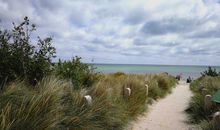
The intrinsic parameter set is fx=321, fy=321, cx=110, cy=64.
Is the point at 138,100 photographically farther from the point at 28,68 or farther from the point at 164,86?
the point at 164,86

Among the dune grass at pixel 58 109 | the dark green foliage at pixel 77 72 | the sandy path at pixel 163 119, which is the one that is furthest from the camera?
the dark green foliage at pixel 77 72

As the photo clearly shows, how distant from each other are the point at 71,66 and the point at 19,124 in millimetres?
5831

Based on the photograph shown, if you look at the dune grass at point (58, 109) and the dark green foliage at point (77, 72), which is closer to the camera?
the dune grass at point (58, 109)

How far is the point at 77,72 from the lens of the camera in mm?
10156

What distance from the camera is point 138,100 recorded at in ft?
35.5

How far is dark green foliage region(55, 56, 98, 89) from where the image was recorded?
A: 9948 millimetres

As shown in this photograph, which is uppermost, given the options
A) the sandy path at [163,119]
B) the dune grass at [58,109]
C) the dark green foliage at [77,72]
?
the dark green foliage at [77,72]

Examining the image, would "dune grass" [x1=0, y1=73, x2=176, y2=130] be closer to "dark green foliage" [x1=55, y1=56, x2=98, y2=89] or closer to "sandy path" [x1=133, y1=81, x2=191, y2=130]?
"sandy path" [x1=133, y1=81, x2=191, y2=130]

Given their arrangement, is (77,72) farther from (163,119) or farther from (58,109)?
(58,109)

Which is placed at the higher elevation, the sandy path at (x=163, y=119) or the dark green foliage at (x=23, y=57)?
the dark green foliage at (x=23, y=57)

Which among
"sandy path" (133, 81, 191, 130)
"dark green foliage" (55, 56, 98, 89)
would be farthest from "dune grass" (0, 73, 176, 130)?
"dark green foliage" (55, 56, 98, 89)

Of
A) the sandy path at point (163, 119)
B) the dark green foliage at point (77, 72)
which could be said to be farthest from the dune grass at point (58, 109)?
the dark green foliage at point (77, 72)

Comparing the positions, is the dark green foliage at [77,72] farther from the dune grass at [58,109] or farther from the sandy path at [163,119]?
the sandy path at [163,119]

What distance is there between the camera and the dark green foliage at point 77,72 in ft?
32.6
